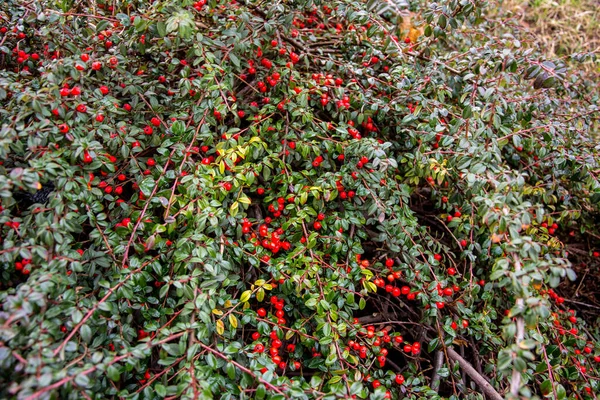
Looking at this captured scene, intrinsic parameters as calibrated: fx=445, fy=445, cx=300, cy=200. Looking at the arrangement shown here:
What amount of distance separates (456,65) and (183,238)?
1729 millimetres

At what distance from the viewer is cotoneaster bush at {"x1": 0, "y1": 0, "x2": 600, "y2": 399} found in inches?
57.3

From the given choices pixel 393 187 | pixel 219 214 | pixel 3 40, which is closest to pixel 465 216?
pixel 393 187

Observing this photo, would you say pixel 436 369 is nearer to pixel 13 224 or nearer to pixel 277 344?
Answer: pixel 277 344

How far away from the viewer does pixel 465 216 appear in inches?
81.0

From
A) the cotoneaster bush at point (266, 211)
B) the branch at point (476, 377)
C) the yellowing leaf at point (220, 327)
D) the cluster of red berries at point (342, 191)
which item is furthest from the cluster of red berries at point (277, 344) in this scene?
the branch at point (476, 377)

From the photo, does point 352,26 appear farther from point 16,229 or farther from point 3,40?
point 16,229

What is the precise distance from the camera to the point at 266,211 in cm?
220

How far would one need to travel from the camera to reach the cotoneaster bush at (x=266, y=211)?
1456mm

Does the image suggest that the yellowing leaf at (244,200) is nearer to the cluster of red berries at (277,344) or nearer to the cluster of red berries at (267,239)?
the cluster of red berries at (267,239)

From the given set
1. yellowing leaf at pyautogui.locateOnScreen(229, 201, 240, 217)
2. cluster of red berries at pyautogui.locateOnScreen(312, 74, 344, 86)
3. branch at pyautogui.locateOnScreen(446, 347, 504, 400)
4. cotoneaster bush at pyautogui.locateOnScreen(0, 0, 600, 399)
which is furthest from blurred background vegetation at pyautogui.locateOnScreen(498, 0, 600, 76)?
yellowing leaf at pyautogui.locateOnScreen(229, 201, 240, 217)

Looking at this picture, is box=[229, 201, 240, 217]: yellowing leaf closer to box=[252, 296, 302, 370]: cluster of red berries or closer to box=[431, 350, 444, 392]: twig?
box=[252, 296, 302, 370]: cluster of red berries

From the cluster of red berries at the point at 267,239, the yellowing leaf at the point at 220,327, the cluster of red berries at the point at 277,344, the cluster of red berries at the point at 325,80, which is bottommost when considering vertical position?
the cluster of red berries at the point at 277,344

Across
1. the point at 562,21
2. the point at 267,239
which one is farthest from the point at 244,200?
the point at 562,21

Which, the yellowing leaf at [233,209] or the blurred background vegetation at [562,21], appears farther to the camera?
the blurred background vegetation at [562,21]
